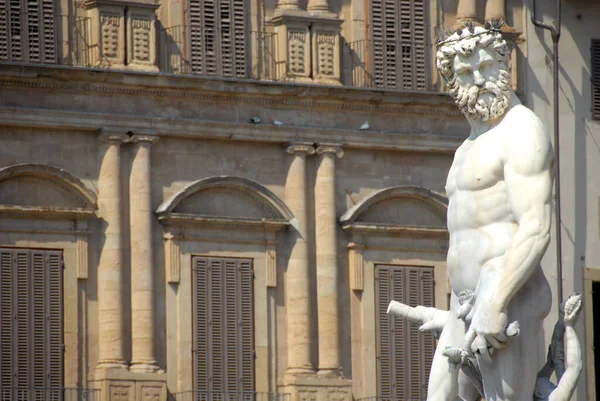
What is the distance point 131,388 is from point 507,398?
21764 mm

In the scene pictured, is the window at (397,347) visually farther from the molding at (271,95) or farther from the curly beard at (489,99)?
the curly beard at (489,99)

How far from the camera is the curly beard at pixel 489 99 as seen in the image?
475 inches

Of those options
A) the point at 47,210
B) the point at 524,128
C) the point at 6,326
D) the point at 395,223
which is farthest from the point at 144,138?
the point at 524,128

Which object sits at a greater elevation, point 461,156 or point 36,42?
point 36,42

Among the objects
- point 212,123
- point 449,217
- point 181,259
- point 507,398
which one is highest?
point 212,123

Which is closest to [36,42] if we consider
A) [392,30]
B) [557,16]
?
[392,30]

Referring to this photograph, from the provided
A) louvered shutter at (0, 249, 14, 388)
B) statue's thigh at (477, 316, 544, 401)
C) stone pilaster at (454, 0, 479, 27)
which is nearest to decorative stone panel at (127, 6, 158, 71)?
louvered shutter at (0, 249, 14, 388)

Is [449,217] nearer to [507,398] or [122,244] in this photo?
[507,398]

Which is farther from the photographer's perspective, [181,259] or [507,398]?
[181,259]

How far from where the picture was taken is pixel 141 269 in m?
33.4

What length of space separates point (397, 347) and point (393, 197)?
2.54 metres

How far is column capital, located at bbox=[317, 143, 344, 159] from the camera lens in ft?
116

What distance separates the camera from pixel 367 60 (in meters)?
35.7

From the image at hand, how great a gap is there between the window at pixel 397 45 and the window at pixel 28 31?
571cm
